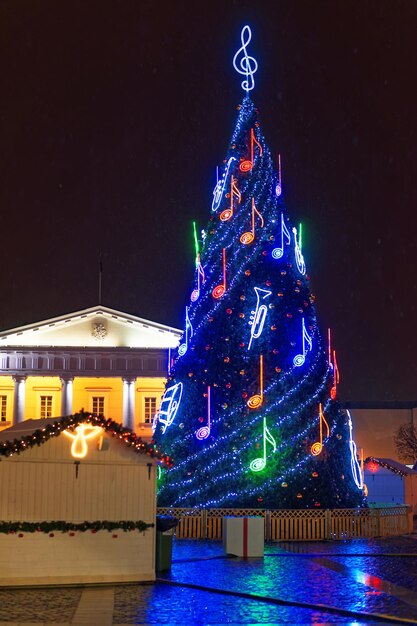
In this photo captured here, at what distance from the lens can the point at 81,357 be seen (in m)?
54.9

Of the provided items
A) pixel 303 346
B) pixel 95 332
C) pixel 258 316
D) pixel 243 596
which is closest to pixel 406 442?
pixel 95 332

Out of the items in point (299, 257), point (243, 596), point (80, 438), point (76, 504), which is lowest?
point (243, 596)

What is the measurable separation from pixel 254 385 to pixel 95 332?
1229 inches

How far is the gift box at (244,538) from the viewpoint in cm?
1936

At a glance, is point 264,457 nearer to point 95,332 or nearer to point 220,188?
point 220,188

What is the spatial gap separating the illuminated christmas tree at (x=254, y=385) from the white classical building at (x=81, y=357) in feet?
94.5

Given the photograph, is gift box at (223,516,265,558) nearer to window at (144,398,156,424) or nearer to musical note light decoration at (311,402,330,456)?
musical note light decoration at (311,402,330,456)

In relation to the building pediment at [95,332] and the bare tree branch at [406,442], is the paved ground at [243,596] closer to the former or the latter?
the building pediment at [95,332]

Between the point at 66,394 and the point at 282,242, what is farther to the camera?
the point at 66,394

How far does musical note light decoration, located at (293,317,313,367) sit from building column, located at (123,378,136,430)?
31375 millimetres

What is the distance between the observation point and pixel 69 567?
1515 cm

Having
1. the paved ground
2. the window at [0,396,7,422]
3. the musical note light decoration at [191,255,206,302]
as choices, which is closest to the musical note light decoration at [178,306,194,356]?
the musical note light decoration at [191,255,206,302]

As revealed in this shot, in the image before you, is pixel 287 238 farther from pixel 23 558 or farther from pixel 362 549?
pixel 23 558

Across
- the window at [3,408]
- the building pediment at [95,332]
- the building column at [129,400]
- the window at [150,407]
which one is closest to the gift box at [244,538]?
the building pediment at [95,332]
